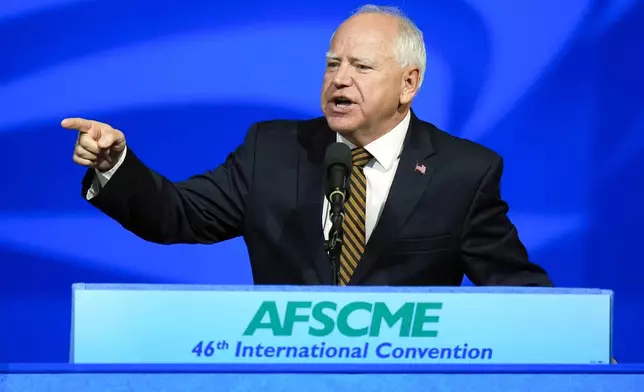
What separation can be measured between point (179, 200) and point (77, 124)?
1.43 ft

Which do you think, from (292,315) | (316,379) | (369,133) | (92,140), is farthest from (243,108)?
(316,379)

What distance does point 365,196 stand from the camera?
7.09ft

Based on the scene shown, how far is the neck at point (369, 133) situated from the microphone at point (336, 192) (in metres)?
0.50

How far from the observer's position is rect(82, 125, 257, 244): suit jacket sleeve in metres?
2.00

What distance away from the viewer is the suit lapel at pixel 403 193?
6.85ft

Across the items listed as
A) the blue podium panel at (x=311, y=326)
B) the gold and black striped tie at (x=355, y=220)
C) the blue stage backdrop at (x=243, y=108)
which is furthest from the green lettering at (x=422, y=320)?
the blue stage backdrop at (x=243, y=108)

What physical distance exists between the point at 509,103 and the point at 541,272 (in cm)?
110

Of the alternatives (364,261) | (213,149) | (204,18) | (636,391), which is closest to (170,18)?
(204,18)

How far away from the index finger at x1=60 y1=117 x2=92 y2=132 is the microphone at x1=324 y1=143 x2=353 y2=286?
1.27 ft

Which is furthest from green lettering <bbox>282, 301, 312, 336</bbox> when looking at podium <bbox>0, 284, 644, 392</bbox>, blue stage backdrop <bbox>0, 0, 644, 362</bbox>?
blue stage backdrop <bbox>0, 0, 644, 362</bbox>

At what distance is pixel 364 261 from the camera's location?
2.07 metres

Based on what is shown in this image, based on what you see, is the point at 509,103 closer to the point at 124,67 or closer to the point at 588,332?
the point at 124,67

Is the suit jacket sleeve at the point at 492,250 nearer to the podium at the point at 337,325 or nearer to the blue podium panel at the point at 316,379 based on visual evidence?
the podium at the point at 337,325

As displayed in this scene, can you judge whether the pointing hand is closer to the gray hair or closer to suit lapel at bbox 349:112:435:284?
suit lapel at bbox 349:112:435:284
